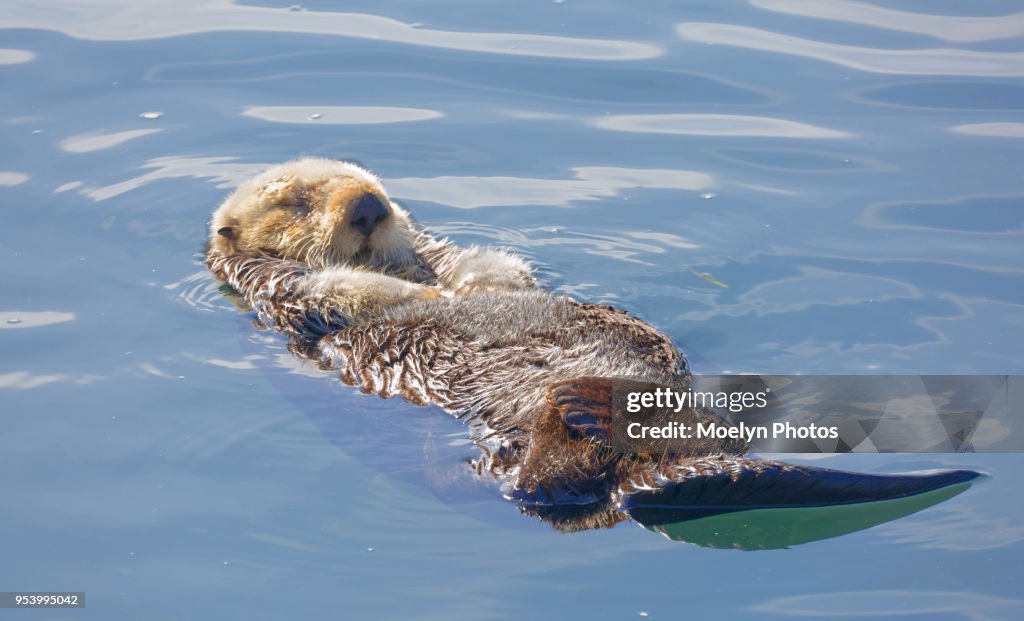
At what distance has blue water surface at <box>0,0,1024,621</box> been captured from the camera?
10.8ft

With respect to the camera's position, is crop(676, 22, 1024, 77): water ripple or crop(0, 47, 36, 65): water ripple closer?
crop(676, 22, 1024, 77): water ripple

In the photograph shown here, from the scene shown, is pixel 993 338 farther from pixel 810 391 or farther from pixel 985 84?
pixel 985 84

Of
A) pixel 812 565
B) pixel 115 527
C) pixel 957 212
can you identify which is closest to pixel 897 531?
pixel 812 565

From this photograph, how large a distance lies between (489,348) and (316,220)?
121 centimetres

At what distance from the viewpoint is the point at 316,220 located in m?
4.79

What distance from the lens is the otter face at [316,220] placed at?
4.70 m

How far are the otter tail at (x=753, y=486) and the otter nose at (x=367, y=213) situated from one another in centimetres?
184

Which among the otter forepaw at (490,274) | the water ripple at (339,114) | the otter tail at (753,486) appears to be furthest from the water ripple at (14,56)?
the otter tail at (753,486)

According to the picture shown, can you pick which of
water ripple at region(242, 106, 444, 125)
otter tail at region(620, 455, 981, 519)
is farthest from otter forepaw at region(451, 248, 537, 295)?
water ripple at region(242, 106, 444, 125)

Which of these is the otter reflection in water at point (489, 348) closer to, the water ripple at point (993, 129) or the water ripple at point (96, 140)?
the water ripple at point (96, 140)

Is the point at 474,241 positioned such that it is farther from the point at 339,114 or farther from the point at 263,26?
the point at 263,26

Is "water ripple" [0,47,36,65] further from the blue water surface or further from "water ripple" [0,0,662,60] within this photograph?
"water ripple" [0,0,662,60]

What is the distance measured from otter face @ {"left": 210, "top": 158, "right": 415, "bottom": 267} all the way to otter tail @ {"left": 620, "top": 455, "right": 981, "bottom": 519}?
190cm

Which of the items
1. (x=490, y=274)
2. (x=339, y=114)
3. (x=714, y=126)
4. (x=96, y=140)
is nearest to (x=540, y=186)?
(x=714, y=126)
